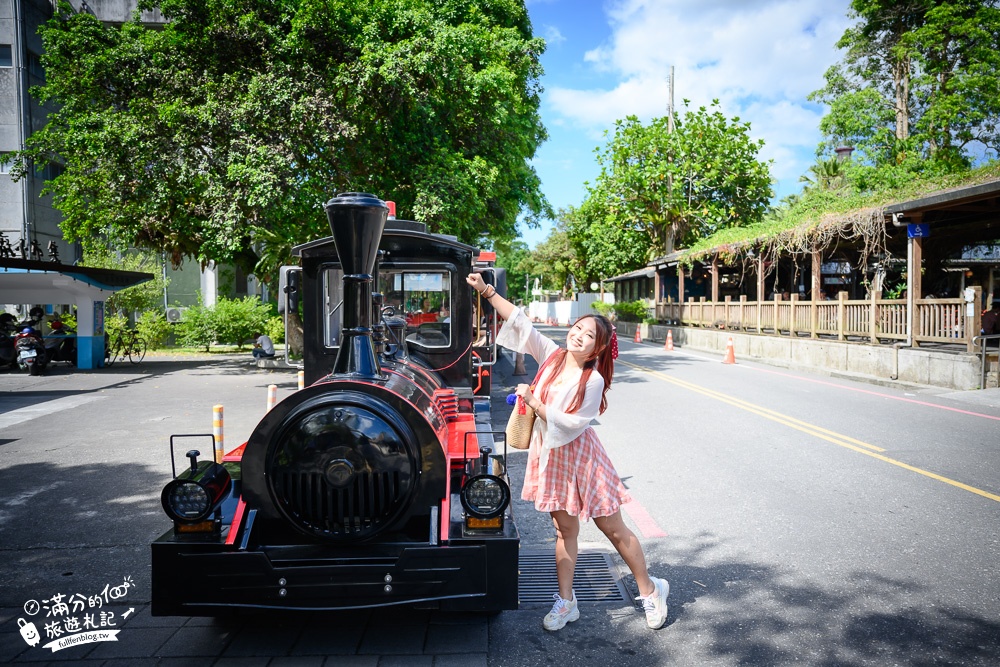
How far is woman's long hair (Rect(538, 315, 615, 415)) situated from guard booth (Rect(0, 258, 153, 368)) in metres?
16.4

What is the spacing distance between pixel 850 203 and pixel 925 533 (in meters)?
14.5

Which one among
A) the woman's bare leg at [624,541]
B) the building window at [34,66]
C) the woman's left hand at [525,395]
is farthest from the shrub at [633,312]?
the woman's left hand at [525,395]

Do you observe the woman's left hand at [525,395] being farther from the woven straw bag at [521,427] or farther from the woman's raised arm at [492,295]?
the woman's raised arm at [492,295]

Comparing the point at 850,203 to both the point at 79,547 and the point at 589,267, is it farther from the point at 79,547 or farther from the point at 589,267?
the point at 589,267

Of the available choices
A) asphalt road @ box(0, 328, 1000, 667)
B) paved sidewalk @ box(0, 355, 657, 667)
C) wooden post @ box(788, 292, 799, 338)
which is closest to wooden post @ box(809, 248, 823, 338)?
wooden post @ box(788, 292, 799, 338)

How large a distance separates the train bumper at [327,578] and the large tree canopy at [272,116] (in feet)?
34.9

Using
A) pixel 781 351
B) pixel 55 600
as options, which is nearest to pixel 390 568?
pixel 55 600

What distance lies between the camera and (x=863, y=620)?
3781 mm

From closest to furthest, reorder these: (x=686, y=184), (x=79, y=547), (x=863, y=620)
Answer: (x=863, y=620)
(x=79, y=547)
(x=686, y=184)

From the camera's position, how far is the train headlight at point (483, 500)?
131 inches

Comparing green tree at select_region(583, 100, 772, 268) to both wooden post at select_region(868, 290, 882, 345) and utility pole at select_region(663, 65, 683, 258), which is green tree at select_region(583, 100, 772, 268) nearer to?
utility pole at select_region(663, 65, 683, 258)

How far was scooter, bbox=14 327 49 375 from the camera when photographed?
1655 cm

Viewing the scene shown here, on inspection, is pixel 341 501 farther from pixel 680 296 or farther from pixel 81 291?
pixel 680 296

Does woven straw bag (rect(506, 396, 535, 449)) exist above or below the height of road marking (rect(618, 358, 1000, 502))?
above
